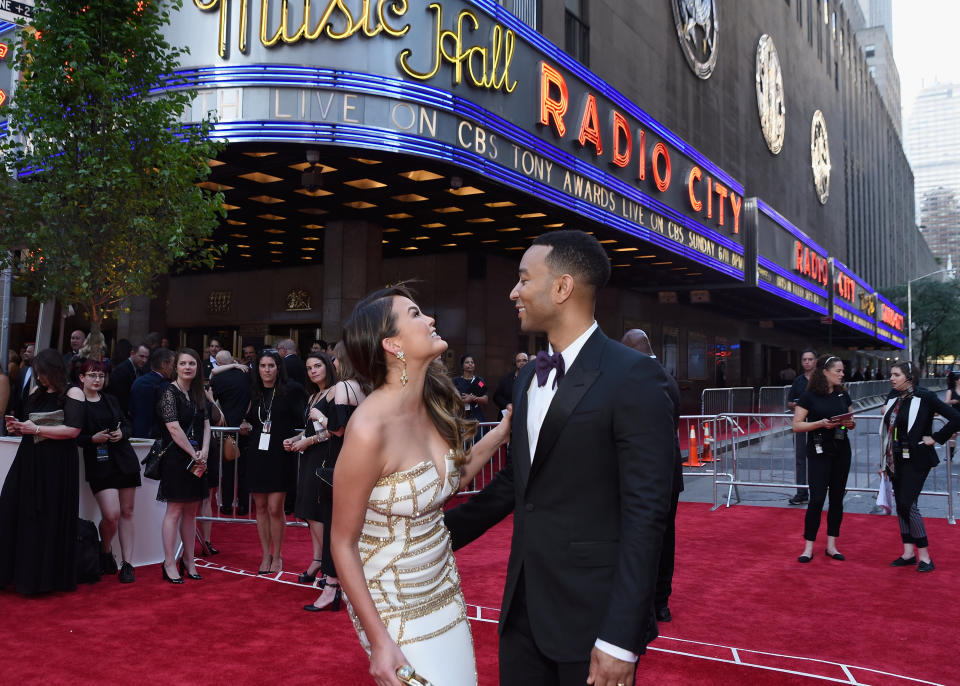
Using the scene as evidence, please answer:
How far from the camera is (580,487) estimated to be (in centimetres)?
227

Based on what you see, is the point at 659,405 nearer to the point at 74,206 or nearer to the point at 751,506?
the point at 74,206

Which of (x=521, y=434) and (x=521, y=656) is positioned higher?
(x=521, y=434)

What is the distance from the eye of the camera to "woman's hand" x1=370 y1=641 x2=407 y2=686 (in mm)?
2232

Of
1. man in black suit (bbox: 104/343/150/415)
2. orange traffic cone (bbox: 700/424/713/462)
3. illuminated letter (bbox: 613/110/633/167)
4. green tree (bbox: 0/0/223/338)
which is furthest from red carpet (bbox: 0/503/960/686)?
illuminated letter (bbox: 613/110/633/167)

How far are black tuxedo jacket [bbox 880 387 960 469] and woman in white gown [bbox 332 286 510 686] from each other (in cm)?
678

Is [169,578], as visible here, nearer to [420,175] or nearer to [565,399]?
[565,399]

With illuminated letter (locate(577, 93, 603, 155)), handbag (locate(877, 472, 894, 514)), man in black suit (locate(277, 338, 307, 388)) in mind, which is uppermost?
illuminated letter (locate(577, 93, 603, 155))

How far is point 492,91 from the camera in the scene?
12.9 meters

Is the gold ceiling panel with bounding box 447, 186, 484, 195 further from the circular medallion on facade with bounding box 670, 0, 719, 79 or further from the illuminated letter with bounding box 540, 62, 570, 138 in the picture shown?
the circular medallion on facade with bounding box 670, 0, 719, 79

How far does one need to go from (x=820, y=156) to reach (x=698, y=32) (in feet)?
72.9


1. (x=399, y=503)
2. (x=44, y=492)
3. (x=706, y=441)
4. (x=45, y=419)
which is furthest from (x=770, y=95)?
(x=399, y=503)

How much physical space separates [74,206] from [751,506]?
10.3 m

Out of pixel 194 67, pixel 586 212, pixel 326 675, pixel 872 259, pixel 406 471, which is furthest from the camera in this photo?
pixel 872 259

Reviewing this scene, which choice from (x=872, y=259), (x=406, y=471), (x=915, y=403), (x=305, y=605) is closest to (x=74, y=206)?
(x=305, y=605)
